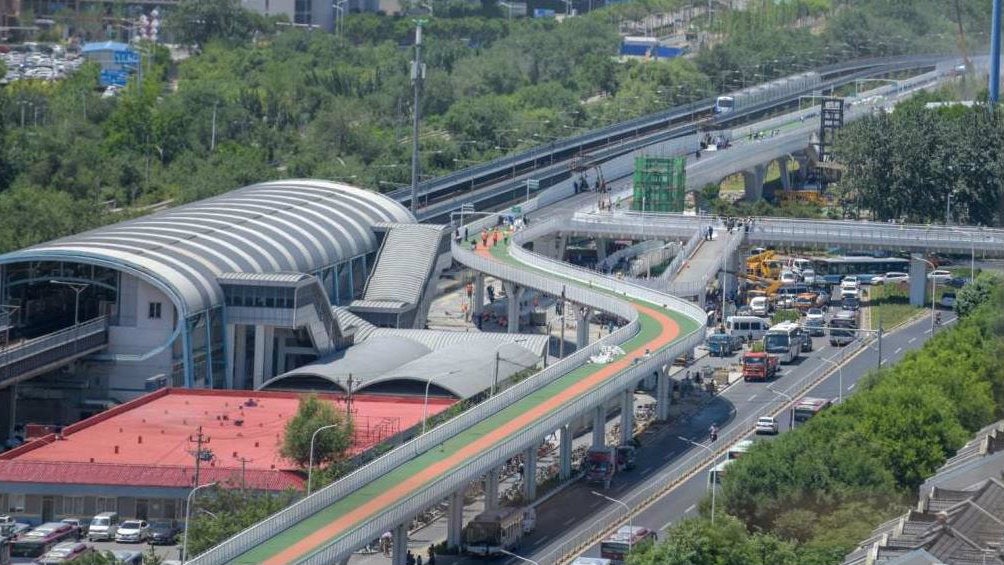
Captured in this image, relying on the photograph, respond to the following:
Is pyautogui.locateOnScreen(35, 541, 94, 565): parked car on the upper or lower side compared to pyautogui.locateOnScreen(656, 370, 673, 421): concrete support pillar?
lower

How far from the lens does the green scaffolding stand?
3354 inches

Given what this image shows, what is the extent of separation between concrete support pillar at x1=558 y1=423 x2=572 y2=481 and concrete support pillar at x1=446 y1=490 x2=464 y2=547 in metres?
6.71

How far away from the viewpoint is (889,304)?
75938 mm

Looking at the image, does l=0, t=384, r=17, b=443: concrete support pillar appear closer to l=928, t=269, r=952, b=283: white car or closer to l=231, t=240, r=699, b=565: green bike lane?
l=231, t=240, r=699, b=565: green bike lane

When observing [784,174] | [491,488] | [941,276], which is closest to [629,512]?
[491,488]

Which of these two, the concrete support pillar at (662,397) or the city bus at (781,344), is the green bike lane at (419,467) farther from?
the city bus at (781,344)

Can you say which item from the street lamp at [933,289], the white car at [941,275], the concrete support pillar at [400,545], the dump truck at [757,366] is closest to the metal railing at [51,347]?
the concrete support pillar at [400,545]

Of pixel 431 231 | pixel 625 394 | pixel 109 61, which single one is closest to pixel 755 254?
pixel 431 231

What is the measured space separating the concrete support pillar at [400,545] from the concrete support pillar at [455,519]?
8.00 feet

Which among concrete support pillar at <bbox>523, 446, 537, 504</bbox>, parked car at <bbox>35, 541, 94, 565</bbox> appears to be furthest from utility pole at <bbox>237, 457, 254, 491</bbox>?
concrete support pillar at <bbox>523, 446, 537, 504</bbox>

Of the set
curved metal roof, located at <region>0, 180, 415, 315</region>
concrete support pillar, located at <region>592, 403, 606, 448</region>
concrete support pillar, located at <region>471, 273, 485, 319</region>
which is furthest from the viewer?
concrete support pillar, located at <region>471, 273, 485, 319</region>

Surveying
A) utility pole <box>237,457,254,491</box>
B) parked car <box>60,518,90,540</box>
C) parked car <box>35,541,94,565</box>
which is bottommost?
parked car <box>60,518,90,540</box>

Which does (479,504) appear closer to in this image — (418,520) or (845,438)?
(418,520)

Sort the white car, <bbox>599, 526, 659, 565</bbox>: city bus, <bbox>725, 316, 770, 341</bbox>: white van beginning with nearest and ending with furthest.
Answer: <bbox>599, 526, 659, 565</bbox>: city bus → <bbox>725, 316, 770, 341</bbox>: white van → the white car
